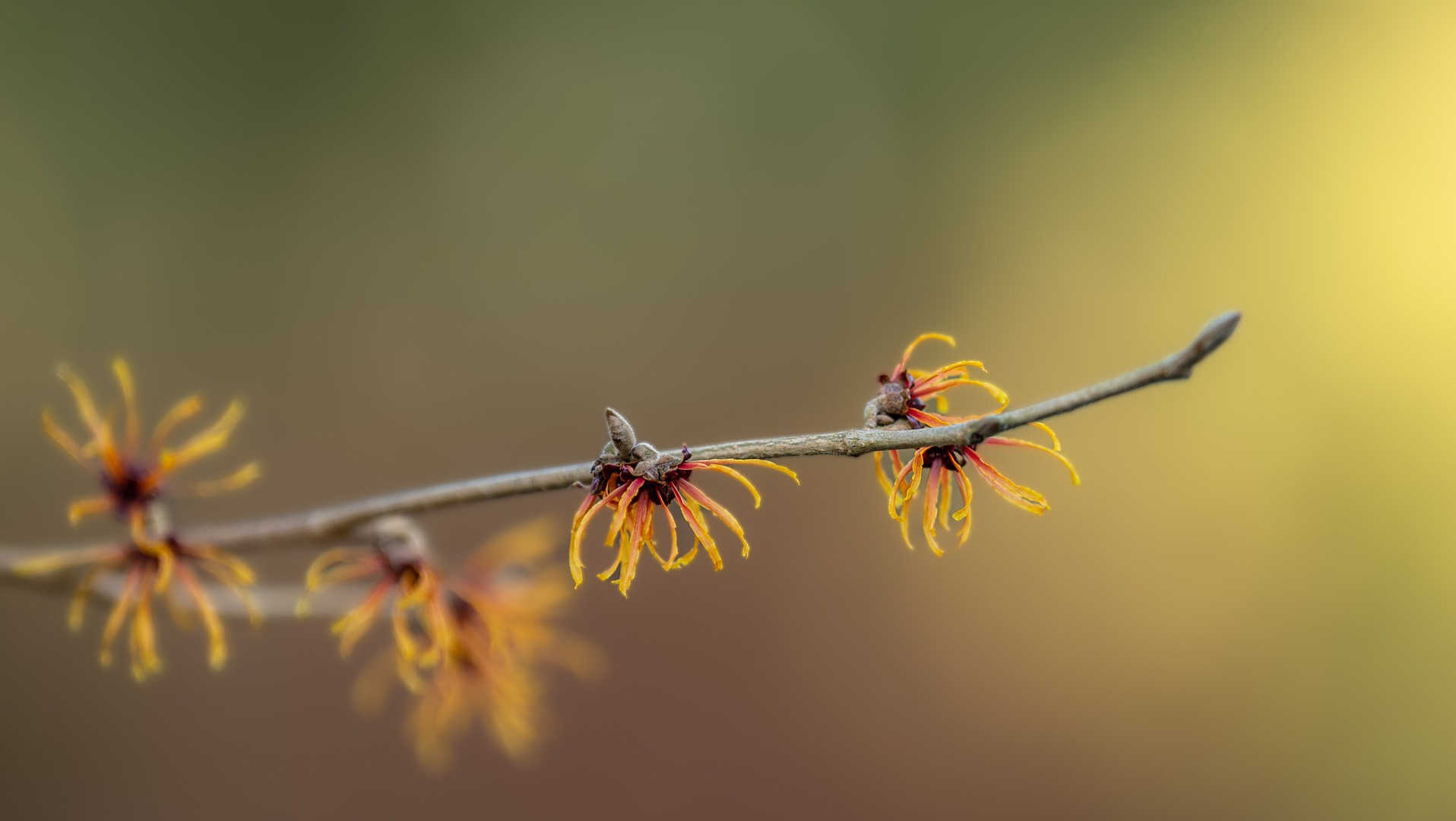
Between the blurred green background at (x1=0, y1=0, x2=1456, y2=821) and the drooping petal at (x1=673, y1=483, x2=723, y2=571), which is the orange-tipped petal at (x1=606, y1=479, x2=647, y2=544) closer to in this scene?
the drooping petal at (x1=673, y1=483, x2=723, y2=571)

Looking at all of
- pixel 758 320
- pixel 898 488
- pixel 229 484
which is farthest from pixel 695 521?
pixel 758 320

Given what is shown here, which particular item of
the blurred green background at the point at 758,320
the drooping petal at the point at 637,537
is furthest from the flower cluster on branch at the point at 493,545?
the blurred green background at the point at 758,320

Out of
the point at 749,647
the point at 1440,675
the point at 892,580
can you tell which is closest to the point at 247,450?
the point at 749,647

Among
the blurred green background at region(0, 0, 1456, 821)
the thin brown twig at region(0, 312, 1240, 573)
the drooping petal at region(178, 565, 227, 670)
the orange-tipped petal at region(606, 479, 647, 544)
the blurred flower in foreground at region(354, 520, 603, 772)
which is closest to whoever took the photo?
the thin brown twig at region(0, 312, 1240, 573)

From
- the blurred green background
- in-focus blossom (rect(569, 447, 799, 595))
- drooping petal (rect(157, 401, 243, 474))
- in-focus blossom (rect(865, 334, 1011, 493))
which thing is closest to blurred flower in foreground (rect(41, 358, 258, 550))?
drooping petal (rect(157, 401, 243, 474))

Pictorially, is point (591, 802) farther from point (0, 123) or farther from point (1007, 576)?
point (0, 123)

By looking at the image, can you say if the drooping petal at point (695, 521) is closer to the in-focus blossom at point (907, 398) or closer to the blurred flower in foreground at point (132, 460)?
the in-focus blossom at point (907, 398)

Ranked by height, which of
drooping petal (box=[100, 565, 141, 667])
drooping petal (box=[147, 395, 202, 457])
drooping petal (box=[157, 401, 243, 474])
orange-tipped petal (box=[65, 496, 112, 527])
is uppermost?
drooping petal (box=[147, 395, 202, 457])

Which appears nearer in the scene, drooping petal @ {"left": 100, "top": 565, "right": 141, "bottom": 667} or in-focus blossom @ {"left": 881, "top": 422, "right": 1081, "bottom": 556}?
in-focus blossom @ {"left": 881, "top": 422, "right": 1081, "bottom": 556}
